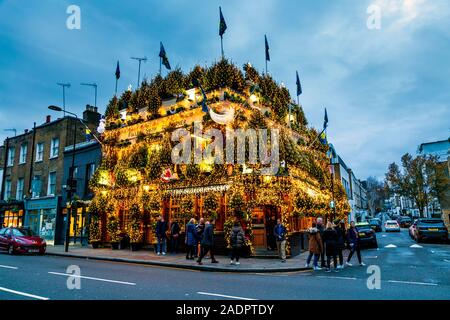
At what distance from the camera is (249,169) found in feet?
55.0

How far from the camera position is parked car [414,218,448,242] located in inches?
862

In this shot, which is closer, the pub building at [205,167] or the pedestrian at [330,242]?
the pedestrian at [330,242]

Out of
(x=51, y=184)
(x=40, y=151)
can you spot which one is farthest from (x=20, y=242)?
(x=40, y=151)

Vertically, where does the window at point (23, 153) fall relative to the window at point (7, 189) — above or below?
above

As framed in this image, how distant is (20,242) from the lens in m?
17.9

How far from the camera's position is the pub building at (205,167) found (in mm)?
16859

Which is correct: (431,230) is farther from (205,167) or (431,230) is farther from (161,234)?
(161,234)

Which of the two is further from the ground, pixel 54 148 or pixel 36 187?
pixel 54 148

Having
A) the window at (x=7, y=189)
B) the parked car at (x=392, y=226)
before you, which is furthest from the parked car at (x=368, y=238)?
the window at (x=7, y=189)

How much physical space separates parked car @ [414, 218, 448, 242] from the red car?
24390 millimetres

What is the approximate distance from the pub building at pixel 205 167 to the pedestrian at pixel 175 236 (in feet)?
2.56

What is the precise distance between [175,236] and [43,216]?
57.3ft

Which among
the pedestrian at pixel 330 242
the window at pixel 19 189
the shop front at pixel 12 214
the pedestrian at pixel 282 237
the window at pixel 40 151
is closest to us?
the pedestrian at pixel 330 242

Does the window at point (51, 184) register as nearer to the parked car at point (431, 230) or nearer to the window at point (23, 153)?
the window at point (23, 153)
